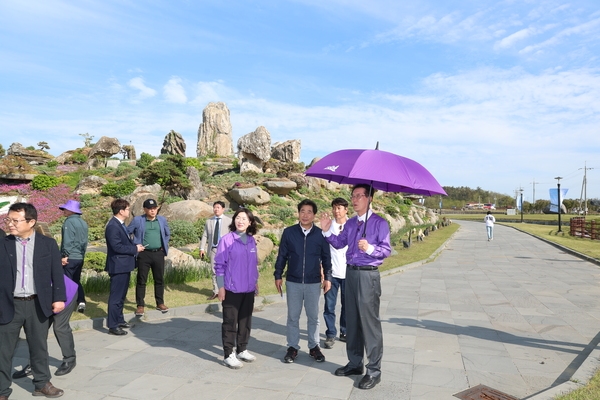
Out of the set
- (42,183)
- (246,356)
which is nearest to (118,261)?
(246,356)

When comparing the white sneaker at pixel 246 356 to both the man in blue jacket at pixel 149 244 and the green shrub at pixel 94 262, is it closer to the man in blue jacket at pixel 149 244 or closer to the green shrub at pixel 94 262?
the man in blue jacket at pixel 149 244

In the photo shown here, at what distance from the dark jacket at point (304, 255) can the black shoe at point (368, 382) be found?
1175 mm

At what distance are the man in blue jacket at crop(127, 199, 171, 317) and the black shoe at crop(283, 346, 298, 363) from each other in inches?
110

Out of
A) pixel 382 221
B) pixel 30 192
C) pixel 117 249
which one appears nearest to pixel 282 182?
pixel 30 192

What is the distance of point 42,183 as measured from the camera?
23016mm

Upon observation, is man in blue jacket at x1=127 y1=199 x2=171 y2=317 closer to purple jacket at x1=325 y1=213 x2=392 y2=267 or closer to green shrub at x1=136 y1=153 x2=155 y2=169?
purple jacket at x1=325 y1=213 x2=392 y2=267

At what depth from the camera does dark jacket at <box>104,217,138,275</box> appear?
5.55 metres

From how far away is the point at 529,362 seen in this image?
4691 mm

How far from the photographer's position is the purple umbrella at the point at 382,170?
3683 millimetres

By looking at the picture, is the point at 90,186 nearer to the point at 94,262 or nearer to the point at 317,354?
the point at 94,262

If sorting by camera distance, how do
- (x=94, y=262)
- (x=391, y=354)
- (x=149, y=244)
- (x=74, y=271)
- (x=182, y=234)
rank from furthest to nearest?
(x=182, y=234), (x=94, y=262), (x=149, y=244), (x=74, y=271), (x=391, y=354)

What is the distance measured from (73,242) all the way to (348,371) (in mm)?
4209

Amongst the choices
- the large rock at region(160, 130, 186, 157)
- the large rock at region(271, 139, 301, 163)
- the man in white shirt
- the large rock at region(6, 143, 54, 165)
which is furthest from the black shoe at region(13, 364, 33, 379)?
the large rock at region(6, 143, 54, 165)

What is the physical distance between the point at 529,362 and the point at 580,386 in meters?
0.90
